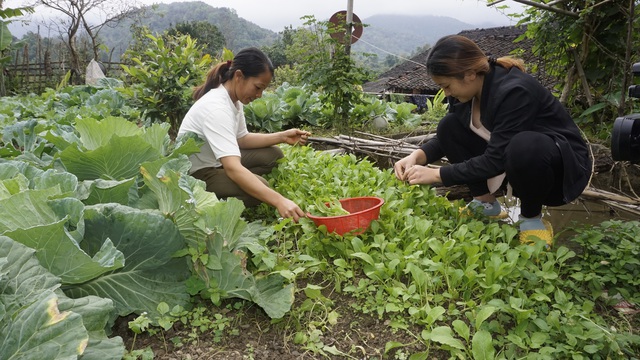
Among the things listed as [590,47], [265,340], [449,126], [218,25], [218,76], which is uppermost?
[218,25]

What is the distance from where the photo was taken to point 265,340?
1.79 m

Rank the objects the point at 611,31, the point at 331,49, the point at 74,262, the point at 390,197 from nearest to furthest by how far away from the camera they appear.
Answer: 1. the point at 74,262
2. the point at 390,197
3. the point at 611,31
4. the point at 331,49

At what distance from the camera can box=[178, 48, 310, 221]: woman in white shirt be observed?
2521 millimetres

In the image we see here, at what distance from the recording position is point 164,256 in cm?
178

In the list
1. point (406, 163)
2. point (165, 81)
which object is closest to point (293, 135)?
point (406, 163)

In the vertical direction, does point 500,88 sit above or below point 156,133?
above

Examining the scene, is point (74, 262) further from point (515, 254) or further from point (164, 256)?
point (515, 254)

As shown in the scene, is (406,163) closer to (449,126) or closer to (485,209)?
(449,126)

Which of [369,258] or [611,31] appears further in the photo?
[611,31]

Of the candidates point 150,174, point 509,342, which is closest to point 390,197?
point 509,342

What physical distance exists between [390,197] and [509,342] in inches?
48.2

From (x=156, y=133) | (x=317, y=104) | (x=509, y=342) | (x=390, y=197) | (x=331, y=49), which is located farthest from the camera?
(x=317, y=104)

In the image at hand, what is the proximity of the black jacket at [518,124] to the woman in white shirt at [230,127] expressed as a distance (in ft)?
3.18

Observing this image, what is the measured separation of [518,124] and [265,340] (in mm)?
1595
